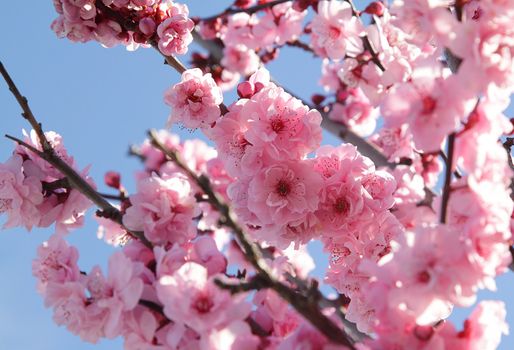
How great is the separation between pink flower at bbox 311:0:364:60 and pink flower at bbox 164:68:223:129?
2.30ft

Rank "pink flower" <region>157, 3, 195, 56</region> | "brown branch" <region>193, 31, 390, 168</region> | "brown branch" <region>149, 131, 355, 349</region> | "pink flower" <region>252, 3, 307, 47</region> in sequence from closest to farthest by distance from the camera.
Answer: "brown branch" <region>149, 131, 355, 349</region>, "pink flower" <region>157, 3, 195, 56</region>, "brown branch" <region>193, 31, 390, 168</region>, "pink flower" <region>252, 3, 307, 47</region>

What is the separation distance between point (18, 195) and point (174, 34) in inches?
39.6

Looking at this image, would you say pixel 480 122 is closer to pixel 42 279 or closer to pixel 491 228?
pixel 491 228

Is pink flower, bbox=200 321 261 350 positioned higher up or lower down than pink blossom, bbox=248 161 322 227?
higher up

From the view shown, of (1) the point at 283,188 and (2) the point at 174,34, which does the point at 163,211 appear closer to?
(1) the point at 283,188

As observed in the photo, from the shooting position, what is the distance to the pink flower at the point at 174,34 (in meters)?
2.69

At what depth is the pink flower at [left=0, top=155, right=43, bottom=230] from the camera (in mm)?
2236

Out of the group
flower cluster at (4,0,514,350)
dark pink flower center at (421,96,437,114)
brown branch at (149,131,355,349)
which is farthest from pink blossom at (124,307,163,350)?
dark pink flower center at (421,96,437,114)

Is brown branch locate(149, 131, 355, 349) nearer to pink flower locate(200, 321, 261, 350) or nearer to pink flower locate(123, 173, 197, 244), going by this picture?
pink flower locate(200, 321, 261, 350)

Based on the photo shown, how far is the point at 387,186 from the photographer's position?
239 centimetres

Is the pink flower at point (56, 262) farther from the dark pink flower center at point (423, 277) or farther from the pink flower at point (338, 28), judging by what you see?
the pink flower at point (338, 28)

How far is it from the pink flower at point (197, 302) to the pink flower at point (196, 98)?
1.18 metres

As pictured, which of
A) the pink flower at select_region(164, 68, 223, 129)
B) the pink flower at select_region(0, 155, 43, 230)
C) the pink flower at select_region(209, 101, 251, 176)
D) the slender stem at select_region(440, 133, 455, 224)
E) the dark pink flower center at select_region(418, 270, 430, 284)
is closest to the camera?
the dark pink flower center at select_region(418, 270, 430, 284)

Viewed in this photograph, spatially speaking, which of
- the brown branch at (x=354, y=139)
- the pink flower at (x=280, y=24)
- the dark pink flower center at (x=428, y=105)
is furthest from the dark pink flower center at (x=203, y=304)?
the pink flower at (x=280, y=24)
